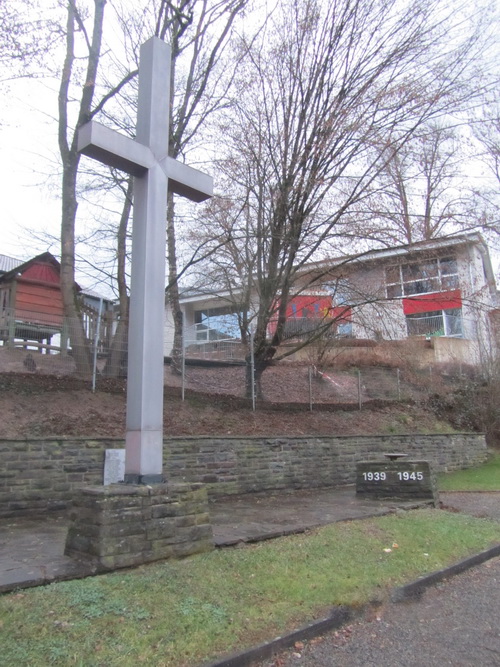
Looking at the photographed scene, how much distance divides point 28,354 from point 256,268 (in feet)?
18.4

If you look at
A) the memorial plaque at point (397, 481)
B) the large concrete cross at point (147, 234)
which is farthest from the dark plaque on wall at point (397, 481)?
the large concrete cross at point (147, 234)

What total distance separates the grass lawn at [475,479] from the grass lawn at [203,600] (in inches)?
268

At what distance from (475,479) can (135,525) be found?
1169cm

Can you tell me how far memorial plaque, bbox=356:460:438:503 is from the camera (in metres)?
9.52

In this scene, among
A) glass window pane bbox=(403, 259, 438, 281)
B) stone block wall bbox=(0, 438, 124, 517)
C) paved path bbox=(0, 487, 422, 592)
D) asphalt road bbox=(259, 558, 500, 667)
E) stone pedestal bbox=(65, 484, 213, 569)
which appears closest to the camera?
asphalt road bbox=(259, 558, 500, 667)

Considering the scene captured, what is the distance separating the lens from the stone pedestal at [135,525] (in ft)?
15.9

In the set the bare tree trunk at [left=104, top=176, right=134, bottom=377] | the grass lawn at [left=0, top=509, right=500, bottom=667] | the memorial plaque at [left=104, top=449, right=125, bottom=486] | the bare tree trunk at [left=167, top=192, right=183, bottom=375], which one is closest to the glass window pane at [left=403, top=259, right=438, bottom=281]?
the bare tree trunk at [left=167, top=192, right=183, bottom=375]

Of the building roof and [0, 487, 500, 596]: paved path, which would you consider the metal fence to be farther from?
the building roof

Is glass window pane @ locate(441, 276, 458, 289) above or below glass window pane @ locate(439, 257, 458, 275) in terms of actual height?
below

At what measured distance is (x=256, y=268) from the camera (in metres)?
13.2

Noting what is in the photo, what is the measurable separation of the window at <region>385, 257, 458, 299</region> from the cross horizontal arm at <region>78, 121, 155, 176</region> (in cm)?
812

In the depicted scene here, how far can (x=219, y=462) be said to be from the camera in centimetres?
1027

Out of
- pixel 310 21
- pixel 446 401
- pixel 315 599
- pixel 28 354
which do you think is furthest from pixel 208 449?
pixel 446 401

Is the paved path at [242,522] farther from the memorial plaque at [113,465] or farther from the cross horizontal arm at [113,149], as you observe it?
the cross horizontal arm at [113,149]
